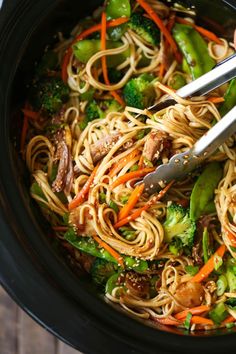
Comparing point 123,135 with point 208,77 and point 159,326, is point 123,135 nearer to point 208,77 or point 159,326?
point 208,77

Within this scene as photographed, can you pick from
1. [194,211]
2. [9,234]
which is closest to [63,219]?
[9,234]

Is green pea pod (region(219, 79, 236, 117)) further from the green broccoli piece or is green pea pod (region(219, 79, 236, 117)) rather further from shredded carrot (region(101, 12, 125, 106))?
the green broccoli piece

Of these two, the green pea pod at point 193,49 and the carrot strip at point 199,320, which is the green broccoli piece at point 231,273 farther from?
Answer: the green pea pod at point 193,49

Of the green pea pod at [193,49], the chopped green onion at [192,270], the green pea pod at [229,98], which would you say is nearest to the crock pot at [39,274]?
the chopped green onion at [192,270]

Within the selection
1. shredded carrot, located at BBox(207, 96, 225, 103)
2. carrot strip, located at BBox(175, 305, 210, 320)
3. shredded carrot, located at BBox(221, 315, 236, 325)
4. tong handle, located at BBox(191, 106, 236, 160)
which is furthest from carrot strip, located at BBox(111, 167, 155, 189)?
shredded carrot, located at BBox(221, 315, 236, 325)

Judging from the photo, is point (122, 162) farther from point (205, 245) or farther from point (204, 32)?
point (204, 32)
